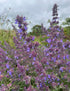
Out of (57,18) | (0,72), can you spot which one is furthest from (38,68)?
(57,18)

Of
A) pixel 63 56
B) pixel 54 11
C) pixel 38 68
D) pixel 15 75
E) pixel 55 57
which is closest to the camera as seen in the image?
pixel 38 68

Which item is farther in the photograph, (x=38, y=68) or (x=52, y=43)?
(x=52, y=43)

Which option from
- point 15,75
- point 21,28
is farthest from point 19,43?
point 15,75

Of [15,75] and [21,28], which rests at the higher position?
[21,28]

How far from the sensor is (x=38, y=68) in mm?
1702

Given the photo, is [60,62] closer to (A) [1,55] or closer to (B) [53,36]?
(B) [53,36]

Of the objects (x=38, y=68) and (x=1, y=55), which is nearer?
(x=38, y=68)

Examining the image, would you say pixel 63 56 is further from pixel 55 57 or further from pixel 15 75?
pixel 15 75

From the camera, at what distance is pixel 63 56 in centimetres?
231

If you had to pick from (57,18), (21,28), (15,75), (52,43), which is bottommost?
(15,75)

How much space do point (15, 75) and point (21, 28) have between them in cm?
88

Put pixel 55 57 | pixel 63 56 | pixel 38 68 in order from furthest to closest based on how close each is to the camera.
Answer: pixel 55 57 < pixel 63 56 < pixel 38 68

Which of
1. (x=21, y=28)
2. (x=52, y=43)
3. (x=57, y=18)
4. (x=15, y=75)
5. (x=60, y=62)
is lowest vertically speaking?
(x=15, y=75)

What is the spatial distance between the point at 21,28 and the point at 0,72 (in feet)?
3.09
